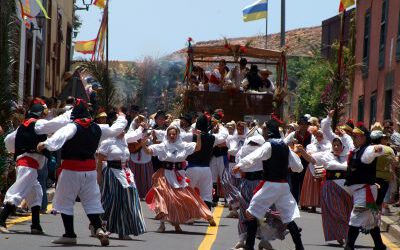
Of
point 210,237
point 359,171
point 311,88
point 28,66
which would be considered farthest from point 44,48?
point 311,88

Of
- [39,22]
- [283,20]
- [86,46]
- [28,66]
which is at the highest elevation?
[283,20]

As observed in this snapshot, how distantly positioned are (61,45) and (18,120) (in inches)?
961

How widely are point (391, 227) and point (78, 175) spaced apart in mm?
6499

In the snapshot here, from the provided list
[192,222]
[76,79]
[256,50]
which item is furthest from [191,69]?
[192,222]

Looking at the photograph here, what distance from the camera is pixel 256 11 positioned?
Result: 41.3 m

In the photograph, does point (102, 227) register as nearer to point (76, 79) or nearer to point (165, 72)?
point (76, 79)

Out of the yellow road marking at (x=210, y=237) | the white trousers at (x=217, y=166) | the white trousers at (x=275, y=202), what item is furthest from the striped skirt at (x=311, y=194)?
the white trousers at (x=275, y=202)

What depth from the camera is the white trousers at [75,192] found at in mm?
14859

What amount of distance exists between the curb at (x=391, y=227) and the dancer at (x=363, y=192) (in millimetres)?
3063

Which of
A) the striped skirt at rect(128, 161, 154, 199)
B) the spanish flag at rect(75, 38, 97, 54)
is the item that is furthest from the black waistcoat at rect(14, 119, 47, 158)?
the spanish flag at rect(75, 38, 97, 54)

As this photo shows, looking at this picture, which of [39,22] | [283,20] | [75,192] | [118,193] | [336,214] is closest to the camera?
[75,192]

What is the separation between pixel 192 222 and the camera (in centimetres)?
1916

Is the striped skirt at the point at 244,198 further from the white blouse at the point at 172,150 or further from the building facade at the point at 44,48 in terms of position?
the building facade at the point at 44,48

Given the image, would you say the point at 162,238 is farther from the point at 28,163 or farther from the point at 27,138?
the point at 27,138
